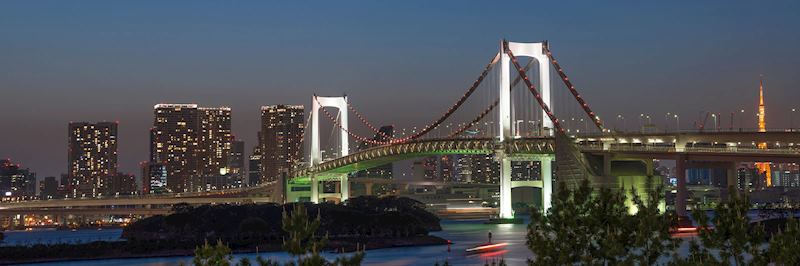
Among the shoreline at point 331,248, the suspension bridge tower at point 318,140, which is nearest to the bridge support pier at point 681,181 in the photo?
the shoreline at point 331,248

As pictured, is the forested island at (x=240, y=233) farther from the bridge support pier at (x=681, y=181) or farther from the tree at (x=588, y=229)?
the tree at (x=588, y=229)

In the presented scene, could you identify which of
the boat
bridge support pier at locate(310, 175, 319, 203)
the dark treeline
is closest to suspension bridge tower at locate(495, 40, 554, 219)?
the dark treeline

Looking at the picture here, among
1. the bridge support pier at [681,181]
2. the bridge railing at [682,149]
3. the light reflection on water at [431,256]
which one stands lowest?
the light reflection on water at [431,256]

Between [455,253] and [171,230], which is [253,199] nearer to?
[171,230]

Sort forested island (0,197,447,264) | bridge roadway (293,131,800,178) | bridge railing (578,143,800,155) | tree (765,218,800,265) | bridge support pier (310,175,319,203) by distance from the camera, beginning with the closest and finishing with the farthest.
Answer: tree (765,218,800,265) → forested island (0,197,447,264) → bridge railing (578,143,800,155) → bridge roadway (293,131,800,178) → bridge support pier (310,175,319,203)

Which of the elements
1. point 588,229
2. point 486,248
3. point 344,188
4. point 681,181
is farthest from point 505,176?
point 588,229

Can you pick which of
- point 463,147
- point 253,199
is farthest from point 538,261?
point 253,199

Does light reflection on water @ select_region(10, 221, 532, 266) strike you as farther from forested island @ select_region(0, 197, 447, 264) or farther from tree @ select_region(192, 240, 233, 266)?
tree @ select_region(192, 240, 233, 266)

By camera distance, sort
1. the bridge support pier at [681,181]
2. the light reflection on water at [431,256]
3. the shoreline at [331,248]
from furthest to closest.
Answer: the bridge support pier at [681,181], the shoreline at [331,248], the light reflection on water at [431,256]
